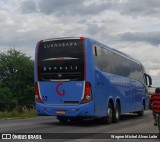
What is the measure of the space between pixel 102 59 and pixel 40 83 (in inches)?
118

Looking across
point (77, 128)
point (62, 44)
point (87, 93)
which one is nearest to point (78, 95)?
point (87, 93)

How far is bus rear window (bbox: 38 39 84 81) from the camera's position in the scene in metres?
19.1

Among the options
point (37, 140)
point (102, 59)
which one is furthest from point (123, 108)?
point (37, 140)

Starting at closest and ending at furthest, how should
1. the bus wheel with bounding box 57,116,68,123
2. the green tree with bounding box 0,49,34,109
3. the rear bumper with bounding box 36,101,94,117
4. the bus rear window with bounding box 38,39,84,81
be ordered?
the rear bumper with bounding box 36,101,94,117 → the bus rear window with bounding box 38,39,84,81 → the bus wheel with bounding box 57,116,68,123 → the green tree with bounding box 0,49,34,109

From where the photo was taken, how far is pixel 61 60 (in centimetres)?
1933

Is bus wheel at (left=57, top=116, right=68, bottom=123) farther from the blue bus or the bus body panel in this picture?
the bus body panel

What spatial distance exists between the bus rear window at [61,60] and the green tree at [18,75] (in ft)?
266

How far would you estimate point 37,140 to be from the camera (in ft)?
44.6

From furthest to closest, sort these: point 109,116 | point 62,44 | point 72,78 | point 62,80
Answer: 1. point 109,116
2. point 62,44
3. point 62,80
4. point 72,78

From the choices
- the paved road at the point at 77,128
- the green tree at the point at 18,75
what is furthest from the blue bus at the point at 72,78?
the green tree at the point at 18,75

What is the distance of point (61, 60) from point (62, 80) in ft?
2.80

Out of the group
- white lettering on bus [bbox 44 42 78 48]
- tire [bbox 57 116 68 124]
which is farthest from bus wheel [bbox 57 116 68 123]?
white lettering on bus [bbox 44 42 78 48]

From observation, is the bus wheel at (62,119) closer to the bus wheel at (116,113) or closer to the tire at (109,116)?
the tire at (109,116)

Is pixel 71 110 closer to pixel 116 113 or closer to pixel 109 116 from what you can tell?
pixel 109 116
